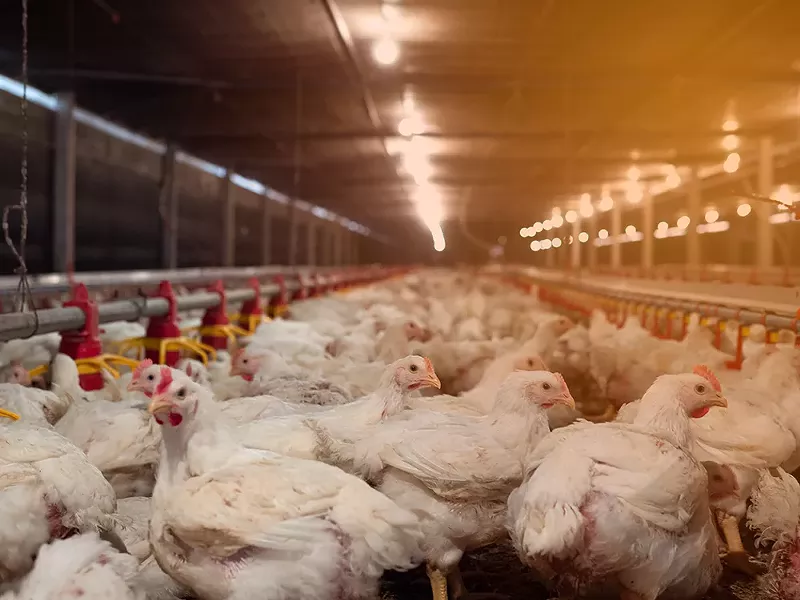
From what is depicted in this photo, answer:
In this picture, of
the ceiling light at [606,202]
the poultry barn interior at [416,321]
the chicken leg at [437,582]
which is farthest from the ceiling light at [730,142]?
the ceiling light at [606,202]

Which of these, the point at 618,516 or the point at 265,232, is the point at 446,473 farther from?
the point at 265,232

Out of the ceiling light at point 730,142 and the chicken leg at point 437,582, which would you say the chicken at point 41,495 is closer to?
the chicken leg at point 437,582

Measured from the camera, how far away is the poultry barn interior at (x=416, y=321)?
1728 millimetres

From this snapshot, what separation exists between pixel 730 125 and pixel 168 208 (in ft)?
19.5

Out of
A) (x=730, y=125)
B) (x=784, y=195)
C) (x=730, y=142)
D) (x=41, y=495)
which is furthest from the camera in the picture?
(x=730, y=125)

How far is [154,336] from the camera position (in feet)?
12.1

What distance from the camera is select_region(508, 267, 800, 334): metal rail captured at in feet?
9.36

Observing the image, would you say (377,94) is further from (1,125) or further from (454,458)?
(454,458)

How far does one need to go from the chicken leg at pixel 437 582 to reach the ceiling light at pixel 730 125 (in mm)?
3736

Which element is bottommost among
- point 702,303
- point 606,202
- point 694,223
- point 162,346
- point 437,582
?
point 437,582

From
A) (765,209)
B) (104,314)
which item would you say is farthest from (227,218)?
(765,209)

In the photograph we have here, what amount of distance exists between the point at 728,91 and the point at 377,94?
276cm

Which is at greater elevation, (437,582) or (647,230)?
(647,230)

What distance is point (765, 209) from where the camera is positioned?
3.15 meters
